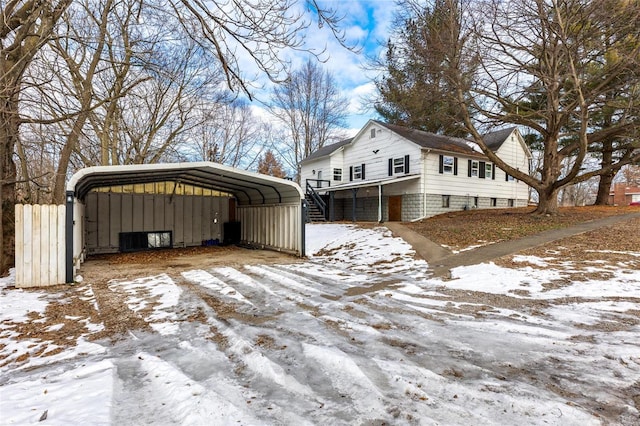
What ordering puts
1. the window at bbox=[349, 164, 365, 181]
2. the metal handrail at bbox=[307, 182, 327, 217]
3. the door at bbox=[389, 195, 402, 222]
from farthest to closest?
the window at bbox=[349, 164, 365, 181] → the metal handrail at bbox=[307, 182, 327, 217] → the door at bbox=[389, 195, 402, 222]

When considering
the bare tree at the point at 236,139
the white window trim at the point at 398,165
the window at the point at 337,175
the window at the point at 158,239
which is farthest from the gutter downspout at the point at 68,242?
the window at the point at 337,175

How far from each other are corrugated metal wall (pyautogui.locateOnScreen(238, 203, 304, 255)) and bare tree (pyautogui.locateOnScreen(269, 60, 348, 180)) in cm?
1792

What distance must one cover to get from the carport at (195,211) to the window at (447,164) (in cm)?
1143

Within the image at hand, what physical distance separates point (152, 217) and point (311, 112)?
72.7ft

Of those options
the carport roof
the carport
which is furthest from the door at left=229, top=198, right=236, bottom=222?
the carport roof

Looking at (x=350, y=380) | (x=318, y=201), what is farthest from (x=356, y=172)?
(x=350, y=380)

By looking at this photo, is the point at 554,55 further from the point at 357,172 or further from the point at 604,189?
the point at 604,189

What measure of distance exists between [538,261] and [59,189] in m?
14.2

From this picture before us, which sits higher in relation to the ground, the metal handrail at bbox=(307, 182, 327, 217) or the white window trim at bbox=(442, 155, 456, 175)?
the white window trim at bbox=(442, 155, 456, 175)

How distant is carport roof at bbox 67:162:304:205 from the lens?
28.7ft

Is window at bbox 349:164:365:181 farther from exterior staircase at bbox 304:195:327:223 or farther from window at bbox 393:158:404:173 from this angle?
exterior staircase at bbox 304:195:327:223

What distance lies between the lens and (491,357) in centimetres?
337

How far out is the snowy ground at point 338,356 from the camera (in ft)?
8.15

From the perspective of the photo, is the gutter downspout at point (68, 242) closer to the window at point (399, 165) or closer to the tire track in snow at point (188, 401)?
the tire track in snow at point (188, 401)
